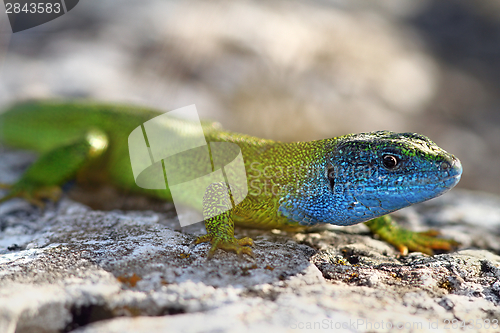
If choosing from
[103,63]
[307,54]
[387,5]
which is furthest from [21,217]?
[387,5]

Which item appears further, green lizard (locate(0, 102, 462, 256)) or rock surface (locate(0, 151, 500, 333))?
green lizard (locate(0, 102, 462, 256))

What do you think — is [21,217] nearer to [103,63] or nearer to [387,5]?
[103,63]

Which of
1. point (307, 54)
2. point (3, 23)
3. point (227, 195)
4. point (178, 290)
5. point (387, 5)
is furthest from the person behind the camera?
point (387, 5)

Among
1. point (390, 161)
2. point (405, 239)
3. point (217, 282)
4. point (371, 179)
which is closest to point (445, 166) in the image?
point (390, 161)

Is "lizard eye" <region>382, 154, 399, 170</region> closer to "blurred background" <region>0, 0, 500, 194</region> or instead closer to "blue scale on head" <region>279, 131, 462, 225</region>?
"blue scale on head" <region>279, 131, 462, 225</region>

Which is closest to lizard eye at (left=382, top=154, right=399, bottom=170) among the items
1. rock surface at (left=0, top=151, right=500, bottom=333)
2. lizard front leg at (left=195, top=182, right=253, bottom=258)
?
rock surface at (left=0, top=151, right=500, bottom=333)

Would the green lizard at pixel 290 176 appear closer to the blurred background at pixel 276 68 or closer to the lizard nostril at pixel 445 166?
the lizard nostril at pixel 445 166

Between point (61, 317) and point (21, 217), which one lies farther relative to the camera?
point (21, 217)
